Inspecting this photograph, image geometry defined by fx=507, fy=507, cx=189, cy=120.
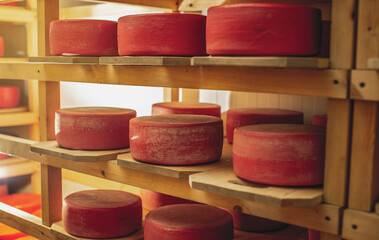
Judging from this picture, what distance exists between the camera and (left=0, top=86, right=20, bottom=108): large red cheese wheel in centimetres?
377

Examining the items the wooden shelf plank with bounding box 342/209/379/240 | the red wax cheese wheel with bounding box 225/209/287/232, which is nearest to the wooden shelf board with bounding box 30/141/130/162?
the red wax cheese wheel with bounding box 225/209/287/232

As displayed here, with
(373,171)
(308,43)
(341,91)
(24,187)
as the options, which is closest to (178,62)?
(308,43)

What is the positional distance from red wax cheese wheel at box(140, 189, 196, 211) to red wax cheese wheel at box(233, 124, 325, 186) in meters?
0.99

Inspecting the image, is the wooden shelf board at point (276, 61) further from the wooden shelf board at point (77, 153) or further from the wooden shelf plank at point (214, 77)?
the wooden shelf board at point (77, 153)

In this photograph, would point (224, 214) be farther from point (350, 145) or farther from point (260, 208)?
point (350, 145)

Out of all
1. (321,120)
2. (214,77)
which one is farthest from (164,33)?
(321,120)

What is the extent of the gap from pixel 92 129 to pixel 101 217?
38 cm

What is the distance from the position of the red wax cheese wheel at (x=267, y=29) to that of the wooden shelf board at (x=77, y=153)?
2.46 feet

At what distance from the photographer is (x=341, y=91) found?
132cm

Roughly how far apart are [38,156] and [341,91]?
148 cm

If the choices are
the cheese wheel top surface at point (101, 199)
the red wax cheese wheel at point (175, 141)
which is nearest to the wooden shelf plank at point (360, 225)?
the red wax cheese wheel at point (175, 141)

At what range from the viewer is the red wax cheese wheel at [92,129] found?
2.04 meters

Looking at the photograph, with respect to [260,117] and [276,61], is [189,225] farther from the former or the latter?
[276,61]

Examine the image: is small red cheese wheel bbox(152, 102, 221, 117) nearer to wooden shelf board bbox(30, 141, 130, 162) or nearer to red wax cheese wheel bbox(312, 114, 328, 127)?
wooden shelf board bbox(30, 141, 130, 162)
